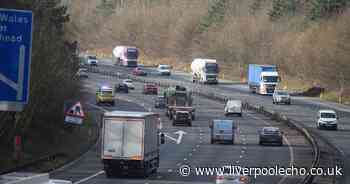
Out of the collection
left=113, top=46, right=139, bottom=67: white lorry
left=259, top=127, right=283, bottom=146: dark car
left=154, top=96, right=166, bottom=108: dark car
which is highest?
left=113, top=46, right=139, bottom=67: white lorry

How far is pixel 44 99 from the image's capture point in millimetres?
50719

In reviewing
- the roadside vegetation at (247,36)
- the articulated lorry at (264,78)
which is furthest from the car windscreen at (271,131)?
the articulated lorry at (264,78)

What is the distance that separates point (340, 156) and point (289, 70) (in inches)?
2991

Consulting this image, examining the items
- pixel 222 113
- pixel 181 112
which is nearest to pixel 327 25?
pixel 222 113

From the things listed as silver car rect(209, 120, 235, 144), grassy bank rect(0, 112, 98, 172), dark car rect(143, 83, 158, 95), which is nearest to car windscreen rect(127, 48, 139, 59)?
dark car rect(143, 83, 158, 95)

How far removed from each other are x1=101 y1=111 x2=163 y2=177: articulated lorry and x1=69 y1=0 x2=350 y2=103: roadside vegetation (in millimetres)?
49076

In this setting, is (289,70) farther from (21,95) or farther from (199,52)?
(21,95)

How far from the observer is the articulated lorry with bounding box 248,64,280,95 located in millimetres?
107000

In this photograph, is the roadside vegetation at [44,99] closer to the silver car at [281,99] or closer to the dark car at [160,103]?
the dark car at [160,103]

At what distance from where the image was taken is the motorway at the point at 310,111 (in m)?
52.6

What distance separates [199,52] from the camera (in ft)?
535

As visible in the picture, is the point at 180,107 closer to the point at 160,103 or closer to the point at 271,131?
the point at 160,103

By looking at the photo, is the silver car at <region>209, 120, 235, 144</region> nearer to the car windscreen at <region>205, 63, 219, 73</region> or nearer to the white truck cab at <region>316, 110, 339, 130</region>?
the white truck cab at <region>316, 110, 339, 130</region>

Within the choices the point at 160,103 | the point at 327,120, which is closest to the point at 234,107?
the point at 160,103
